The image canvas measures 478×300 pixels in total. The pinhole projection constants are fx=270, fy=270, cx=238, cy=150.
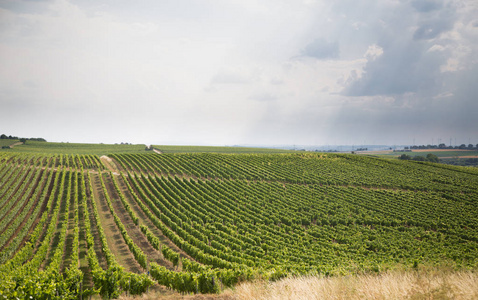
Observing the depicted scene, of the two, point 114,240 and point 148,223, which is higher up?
point 148,223

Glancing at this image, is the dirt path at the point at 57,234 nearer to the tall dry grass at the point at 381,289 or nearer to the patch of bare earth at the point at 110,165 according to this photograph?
the patch of bare earth at the point at 110,165

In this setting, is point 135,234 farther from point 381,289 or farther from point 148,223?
point 381,289

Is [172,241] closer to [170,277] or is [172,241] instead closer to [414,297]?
[170,277]

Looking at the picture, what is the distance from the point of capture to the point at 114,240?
95.0 feet

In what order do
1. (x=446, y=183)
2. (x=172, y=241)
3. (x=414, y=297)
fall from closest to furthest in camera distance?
1. (x=414, y=297)
2. (x=172, y=241)
3. (x=446, y=183)

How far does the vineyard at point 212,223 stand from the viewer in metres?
17.8

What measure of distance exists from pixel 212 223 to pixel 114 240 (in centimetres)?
1115

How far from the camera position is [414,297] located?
311 inches

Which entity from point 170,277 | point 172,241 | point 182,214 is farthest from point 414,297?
point 182,214

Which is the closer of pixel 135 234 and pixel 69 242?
pixel 69 242

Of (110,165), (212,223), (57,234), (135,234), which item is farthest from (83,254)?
(110,165)

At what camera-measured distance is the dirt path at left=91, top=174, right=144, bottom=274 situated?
23802 millimetres

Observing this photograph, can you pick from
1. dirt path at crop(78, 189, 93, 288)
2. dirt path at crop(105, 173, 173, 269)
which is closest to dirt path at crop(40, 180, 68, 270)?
dirt path at crop(78, 189, 93, 288)

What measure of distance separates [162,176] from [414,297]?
170 ft
